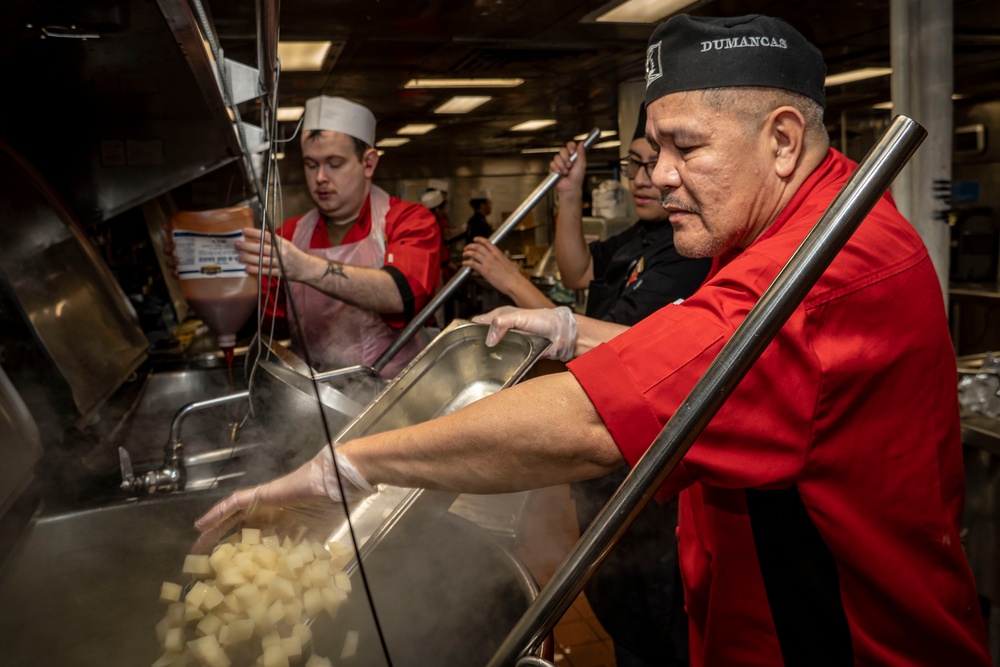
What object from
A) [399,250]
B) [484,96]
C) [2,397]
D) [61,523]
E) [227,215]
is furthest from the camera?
[484,96]

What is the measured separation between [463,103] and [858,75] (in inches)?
168

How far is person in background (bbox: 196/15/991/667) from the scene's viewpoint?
85cm

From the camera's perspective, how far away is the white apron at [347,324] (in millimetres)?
2609

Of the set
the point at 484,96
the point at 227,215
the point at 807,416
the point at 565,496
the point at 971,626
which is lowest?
the point at 565,496

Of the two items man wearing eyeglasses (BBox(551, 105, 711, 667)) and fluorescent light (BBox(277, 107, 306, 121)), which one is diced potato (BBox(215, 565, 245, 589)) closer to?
man wearing eyeglasses (BBox(551, 105, 711, 667))

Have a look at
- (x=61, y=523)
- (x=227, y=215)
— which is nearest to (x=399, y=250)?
(x=227, y=215)

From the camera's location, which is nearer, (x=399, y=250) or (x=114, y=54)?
(x=114, y=54)

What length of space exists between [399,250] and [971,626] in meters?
1.96

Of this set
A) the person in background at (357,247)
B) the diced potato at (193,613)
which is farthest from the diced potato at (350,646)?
the person in background at (357,247)

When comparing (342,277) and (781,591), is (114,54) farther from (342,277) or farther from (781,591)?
(781,591)

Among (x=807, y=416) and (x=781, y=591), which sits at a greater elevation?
(x=807, y=416)

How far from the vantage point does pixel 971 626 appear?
1088mm

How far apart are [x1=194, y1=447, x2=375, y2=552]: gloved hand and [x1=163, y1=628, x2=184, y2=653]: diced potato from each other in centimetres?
14

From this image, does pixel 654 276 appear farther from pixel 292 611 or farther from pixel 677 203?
pixel 292 611
